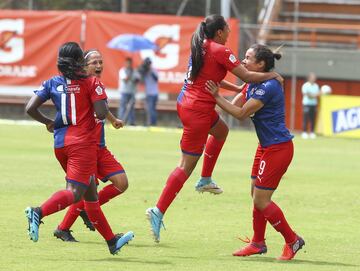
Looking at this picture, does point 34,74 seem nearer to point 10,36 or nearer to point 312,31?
point 10,36

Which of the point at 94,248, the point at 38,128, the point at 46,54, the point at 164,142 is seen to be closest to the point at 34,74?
the point at 46,54

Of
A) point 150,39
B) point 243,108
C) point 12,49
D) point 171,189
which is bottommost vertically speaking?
point 12,49

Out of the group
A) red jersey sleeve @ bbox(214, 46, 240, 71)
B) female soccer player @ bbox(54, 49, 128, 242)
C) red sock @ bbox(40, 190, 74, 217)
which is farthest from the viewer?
female soccer player @ bbox(54, 49, 128, 242)

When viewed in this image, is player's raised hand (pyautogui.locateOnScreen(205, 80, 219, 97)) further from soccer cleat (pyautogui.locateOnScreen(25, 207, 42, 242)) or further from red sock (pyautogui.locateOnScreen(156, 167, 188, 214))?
soccer cleat (pyautogui.locateOnScreen(25, 207, 42, 242))

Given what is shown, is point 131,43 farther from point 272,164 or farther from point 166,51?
point 272,164

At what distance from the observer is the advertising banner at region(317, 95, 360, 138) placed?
32688 mm

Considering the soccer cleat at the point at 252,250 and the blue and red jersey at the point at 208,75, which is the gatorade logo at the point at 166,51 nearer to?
the blue and red jersey at the point at 208,75

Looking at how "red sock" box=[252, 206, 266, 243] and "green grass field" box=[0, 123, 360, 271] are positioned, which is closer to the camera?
"green grass field" box=[0, 123, 360, 271]

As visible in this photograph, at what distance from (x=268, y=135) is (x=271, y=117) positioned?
6.7 inches

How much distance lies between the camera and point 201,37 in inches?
430

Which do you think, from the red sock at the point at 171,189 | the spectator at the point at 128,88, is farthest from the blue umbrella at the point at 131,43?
the red sock at the point at 171,189

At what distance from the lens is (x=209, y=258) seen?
10.4m

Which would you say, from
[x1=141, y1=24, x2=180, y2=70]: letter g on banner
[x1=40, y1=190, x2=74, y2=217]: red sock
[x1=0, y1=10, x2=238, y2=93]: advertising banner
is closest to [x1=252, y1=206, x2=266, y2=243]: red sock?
[x1=40, y1=190, x2=74, y2=217]: red sock

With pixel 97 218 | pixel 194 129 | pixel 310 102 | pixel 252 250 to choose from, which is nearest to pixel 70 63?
pixel 97 218
